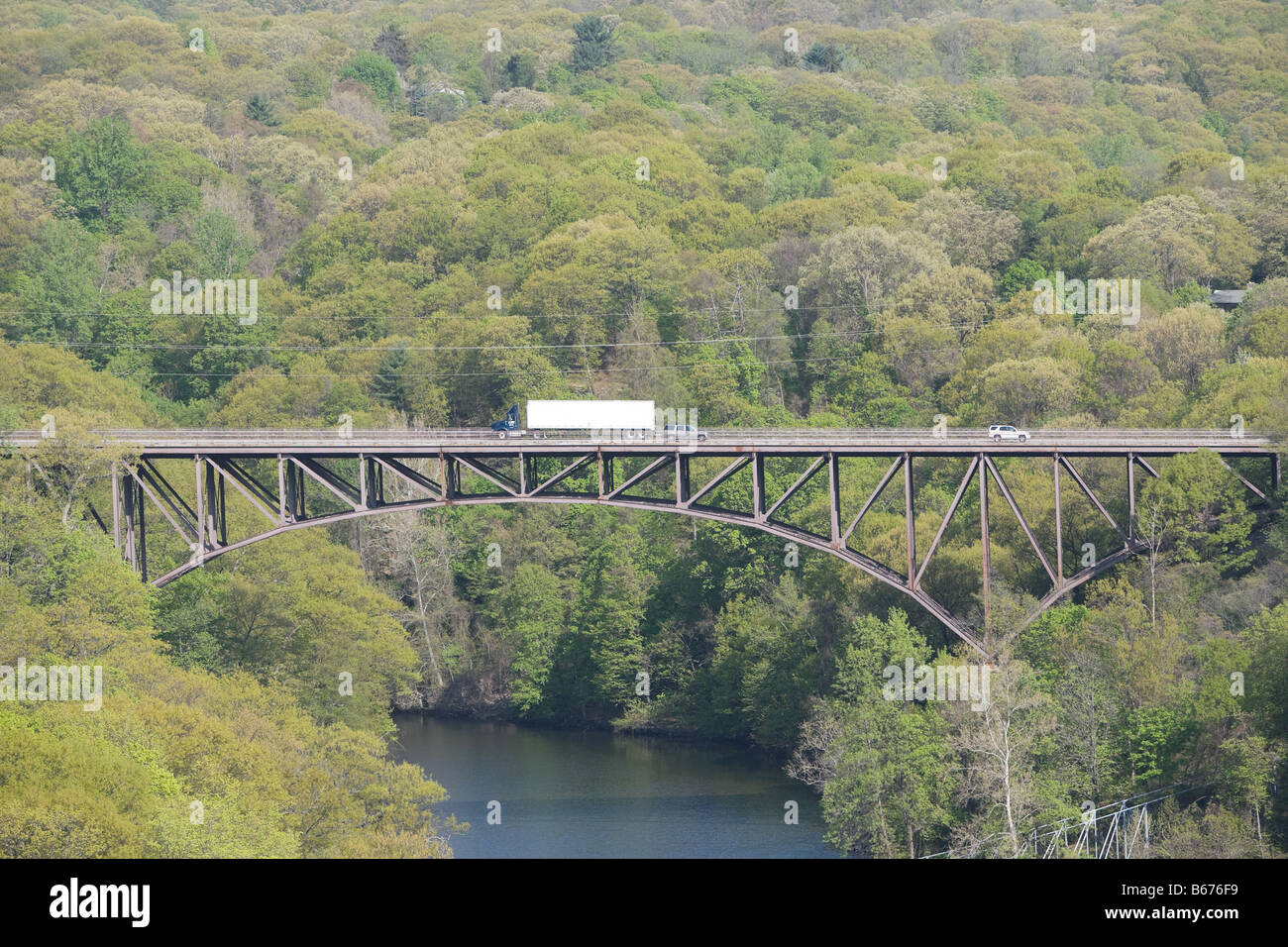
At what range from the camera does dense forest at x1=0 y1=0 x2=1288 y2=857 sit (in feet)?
210

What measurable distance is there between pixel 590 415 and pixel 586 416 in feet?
0.72

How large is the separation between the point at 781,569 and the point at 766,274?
118 ft

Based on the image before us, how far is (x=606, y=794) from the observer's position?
→ 264ft

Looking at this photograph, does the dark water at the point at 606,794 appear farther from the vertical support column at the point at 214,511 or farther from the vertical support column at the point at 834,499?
the vertical support column at the point at 214,511

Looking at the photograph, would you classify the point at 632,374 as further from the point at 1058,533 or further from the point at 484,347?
the point at 1058,533

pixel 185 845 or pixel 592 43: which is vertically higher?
pixel 592 43

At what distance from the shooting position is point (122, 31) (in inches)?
7480

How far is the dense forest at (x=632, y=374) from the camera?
210 feet

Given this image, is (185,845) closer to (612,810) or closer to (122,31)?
(612,810)

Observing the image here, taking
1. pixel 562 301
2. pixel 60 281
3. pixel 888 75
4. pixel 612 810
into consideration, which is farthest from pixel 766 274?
pixel 888 75
